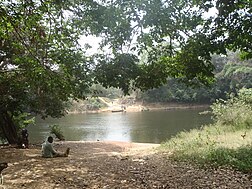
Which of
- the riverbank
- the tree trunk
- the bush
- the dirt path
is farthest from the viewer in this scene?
the riverbank

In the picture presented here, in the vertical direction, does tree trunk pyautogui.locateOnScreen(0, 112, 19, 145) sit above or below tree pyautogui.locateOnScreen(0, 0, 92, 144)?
below

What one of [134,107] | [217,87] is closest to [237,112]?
[217,87]

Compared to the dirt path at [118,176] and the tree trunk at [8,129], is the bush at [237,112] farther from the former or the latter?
the tree trunk at [8,129]

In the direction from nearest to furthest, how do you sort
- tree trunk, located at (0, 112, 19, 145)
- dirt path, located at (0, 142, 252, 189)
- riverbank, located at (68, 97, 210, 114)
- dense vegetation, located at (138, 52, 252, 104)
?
1. dirt path, located at (0, 142, 252, 189)
2. tree trunk, located at (0, 112, 19, 145)
3. dense vegetation, located at (138, 52, 252, 104)
4. riverbank, located at (68, 97, 210, 114)

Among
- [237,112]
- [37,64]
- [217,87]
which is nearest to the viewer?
[37,64]

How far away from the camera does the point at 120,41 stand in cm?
909

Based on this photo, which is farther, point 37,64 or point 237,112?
point 237,112

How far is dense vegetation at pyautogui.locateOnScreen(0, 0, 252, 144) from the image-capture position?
759 cm

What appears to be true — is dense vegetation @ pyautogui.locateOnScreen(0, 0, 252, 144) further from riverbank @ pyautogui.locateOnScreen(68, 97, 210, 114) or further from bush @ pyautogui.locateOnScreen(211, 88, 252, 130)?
riverbank @ pyautogui.locateOnScreen(68, 97, 210, 114)

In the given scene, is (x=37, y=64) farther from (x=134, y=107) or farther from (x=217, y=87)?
(x=134, y=107)

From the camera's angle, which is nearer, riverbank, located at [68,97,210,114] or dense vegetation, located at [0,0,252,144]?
dense vegetation, located at [0,0,252,144]

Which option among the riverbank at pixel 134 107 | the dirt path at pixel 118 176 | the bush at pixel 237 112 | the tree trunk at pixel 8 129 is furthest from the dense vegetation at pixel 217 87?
the dirt path at pixel 118 176

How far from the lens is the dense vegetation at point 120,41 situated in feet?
24.9

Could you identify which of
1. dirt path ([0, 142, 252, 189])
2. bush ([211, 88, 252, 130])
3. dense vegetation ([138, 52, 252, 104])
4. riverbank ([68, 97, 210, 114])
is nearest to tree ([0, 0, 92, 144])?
dirt path ([0, 142, 252, 189])
